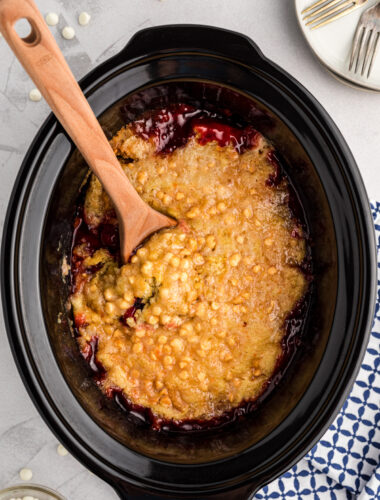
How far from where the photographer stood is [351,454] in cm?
195

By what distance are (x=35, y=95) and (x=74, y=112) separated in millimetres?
623

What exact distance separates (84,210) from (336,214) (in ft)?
2.84

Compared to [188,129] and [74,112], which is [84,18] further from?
[74,112]

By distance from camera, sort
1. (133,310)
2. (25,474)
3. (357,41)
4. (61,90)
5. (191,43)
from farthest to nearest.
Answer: (25,474)
(357,41)
(133,310)
(191,43)
(61,90)

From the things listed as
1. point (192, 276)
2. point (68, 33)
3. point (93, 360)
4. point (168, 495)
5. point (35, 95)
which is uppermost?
point (68, 33)

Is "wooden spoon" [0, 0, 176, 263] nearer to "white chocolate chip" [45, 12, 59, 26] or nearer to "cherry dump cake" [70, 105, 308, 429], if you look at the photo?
"cherry dump cake" [70, 105, 308, 429]

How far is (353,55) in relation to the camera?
189cm

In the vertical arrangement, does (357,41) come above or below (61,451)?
above

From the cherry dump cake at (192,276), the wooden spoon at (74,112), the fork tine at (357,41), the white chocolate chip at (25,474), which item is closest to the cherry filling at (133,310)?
the cherry dump cake at (192,276)

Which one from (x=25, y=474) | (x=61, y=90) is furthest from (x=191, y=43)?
(x=25, y=474)

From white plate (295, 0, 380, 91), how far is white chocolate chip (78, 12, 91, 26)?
2.51 feet

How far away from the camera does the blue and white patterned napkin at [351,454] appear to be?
1923 mm

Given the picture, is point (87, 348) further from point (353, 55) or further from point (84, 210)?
point (353, 55)

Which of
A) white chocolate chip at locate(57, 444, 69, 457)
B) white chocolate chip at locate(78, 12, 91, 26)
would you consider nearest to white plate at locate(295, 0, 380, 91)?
white chocolate chip at locate(78, 12, 91, 26)
